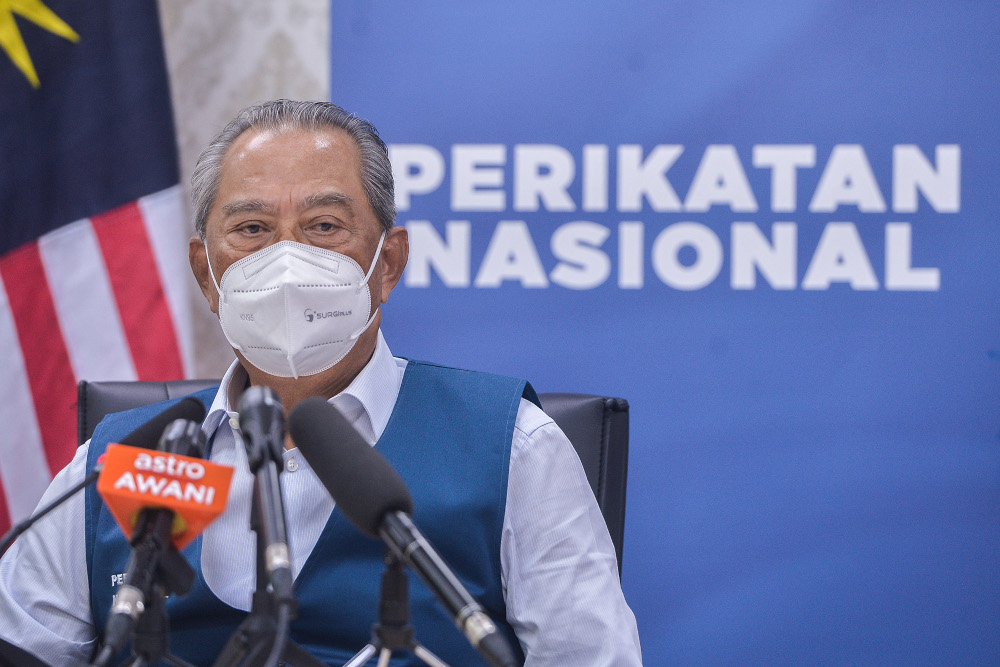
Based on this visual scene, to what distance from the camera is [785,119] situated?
93.4 inches

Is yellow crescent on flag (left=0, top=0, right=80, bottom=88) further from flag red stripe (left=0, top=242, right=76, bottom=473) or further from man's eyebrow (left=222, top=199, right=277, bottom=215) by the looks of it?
man's eyebrow (left=222, top=199, right=277, bottom=215)

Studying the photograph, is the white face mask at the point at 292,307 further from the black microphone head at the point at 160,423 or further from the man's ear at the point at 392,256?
→ the black microphone head at the point at 160,423

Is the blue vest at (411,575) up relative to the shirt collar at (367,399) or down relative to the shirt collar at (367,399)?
down

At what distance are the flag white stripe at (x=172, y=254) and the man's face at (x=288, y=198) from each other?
3.12ft

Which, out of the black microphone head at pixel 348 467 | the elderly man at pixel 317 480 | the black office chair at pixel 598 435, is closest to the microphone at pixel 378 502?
the black microphone head at pixel 348 467

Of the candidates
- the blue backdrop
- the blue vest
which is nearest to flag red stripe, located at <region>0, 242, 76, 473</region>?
the blue backdrop

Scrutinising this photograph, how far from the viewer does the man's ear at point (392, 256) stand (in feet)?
5.16

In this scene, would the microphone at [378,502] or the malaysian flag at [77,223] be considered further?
the malaysian flag at [77,223]

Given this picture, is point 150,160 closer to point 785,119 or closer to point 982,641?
point 785,119

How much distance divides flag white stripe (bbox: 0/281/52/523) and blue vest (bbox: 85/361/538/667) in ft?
3.05

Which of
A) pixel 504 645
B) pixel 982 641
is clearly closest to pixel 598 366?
pixel 982 641

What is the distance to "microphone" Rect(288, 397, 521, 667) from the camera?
675mm

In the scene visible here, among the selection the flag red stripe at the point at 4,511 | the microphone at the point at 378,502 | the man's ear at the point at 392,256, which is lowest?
the flag red stripe at the point at 4,511

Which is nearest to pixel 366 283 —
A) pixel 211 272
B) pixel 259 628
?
pixel 211 272
